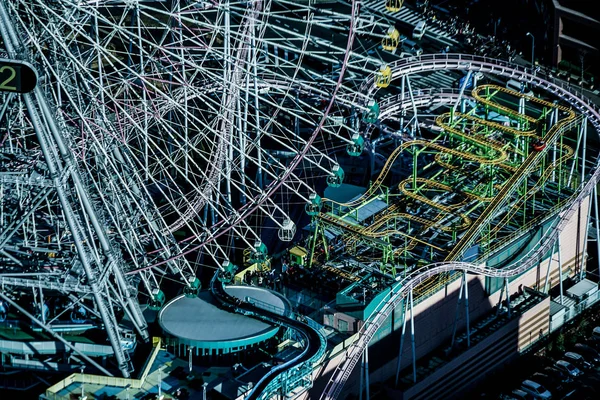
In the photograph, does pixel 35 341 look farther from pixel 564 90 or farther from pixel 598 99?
Answer: pixel 598 99

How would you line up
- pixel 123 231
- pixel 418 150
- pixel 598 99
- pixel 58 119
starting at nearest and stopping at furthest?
pixel 58 119, pixel 123 231, pixel 418 150, pixel 598 99

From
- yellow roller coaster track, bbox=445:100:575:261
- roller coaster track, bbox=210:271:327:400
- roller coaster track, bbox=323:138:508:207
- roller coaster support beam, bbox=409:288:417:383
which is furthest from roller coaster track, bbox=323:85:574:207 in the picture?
roller coaster track, bbox=210:271:327:400

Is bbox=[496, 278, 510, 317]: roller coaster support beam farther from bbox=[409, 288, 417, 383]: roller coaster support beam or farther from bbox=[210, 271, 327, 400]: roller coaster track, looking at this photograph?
bbox=[210, 271, 327, 400]: roller coaster track

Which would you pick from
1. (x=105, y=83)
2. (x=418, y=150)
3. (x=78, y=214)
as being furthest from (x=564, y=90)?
(x=78, y=214)

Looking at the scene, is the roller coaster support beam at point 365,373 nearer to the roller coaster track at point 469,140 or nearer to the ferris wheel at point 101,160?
the ferris wheel at point 101,160

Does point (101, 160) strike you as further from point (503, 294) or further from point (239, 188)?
point (503, 294)
